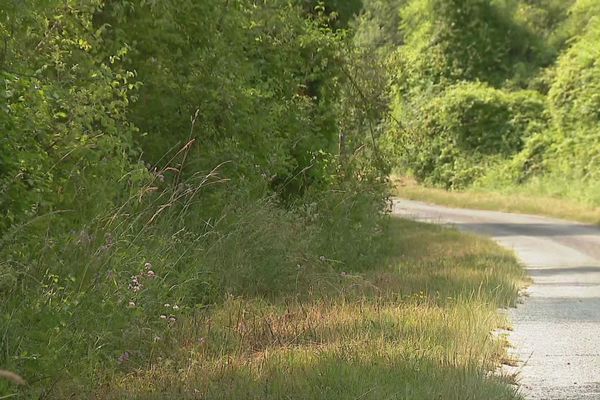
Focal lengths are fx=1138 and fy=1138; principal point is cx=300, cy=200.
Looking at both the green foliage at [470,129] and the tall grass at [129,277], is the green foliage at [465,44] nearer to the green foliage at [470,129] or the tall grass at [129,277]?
the green foliage at [470,129]

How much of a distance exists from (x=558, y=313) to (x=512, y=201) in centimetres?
2818

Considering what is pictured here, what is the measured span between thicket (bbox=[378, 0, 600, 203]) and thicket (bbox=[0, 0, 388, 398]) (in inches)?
974

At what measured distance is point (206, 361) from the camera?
8.04 m

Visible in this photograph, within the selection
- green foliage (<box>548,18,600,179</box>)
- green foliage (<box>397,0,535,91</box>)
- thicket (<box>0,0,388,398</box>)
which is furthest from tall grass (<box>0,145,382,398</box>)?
green foliage (<box>397,0,535,91</box>)

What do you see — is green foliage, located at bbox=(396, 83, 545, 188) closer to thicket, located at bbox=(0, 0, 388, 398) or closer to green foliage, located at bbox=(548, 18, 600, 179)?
green foliage, located at bbox=(548, 18, 600, 179)

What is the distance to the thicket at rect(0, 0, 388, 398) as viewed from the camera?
7641 millimetres

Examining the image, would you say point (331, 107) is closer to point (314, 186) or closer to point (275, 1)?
point (314, 186)

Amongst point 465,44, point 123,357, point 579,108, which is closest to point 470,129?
point 465,44

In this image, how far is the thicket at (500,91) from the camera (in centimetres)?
4425

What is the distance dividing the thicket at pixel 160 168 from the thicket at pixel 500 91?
2474 cm

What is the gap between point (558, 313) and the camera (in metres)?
12.4

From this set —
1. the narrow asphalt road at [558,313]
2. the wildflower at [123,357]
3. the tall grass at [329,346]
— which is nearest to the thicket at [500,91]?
the narrow asphalt road at [558,313]

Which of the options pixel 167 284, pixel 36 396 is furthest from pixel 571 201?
pixel 36 396

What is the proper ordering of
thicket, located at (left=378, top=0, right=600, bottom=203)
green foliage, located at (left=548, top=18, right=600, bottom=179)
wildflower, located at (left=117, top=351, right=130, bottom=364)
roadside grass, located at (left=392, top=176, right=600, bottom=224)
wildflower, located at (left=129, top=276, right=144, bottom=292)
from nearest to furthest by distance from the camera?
wildflower, located at (left=117, top=351, right=130, bottom=364)
wildflower, located at (left=129, top=276, right=144, bottom=292)
roadside grass, located at (left=392, top=176, right=600, bottom=224)
green foliage, located at (left=548, top=18, right=600, bottom=179)
thicket, located at (left=378, top=0, right=600, bottom=203)
